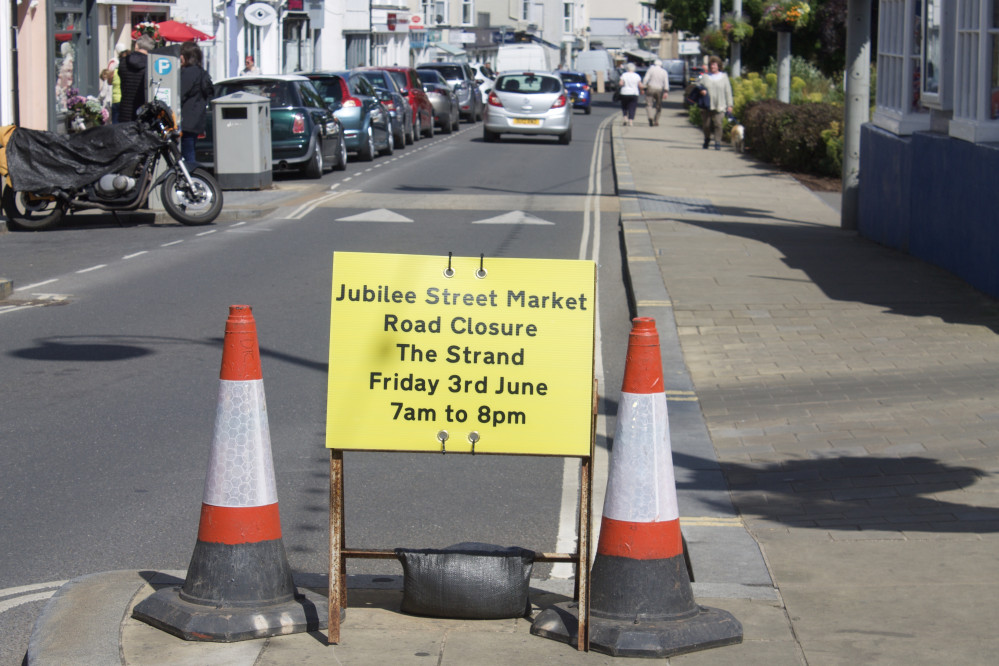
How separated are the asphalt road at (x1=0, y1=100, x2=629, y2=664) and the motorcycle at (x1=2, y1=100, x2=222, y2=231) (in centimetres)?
36

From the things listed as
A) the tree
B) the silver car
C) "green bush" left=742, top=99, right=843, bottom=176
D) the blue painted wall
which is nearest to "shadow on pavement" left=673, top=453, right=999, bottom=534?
the blue painted wall

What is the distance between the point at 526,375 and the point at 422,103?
29.3m

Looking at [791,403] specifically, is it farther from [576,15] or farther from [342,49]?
[576,15]

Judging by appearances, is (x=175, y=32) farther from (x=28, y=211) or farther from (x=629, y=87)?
(x=28, y=211)

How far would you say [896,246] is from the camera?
1402 cm

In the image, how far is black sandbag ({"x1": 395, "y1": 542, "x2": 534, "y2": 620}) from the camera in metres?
4.33

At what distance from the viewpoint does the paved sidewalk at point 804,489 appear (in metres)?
4.11

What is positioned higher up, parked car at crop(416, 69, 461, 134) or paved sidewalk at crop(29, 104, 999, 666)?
parked car at crop(416, 69, 461, 134)

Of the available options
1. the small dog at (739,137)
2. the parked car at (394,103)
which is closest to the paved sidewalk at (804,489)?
the parked car at (394,103)

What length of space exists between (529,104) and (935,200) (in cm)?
1998

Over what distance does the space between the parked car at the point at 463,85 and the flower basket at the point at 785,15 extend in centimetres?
1414

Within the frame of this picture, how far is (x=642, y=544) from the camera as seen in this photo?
4188mm

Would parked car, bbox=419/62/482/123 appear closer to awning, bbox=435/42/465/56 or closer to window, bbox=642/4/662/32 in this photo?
awning, bbox=435/42/465/56

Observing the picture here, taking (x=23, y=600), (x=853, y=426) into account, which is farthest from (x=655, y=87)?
(x=23, y=600)
